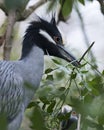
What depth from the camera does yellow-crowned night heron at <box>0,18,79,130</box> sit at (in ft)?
5.50

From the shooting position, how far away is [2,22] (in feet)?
8.66

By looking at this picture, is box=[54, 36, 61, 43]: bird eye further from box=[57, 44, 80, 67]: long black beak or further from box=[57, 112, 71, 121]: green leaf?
box=[57, 112, 71, 121]: green leaf

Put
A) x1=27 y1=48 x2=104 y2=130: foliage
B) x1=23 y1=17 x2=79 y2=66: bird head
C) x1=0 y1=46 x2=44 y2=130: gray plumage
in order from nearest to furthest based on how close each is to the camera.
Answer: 1. x1=27 y1=48 x2=104 y2=130: foliage
2. x1=0 y1=46 x2=44 y2=130: gray plumage
3. x1=23 y1=17 x2=79 y2=66: bird head

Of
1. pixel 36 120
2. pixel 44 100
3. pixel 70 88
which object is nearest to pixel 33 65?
pixel 44 100

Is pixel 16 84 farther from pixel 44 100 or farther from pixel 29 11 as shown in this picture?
pixel 29 11

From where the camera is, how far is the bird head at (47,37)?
191cm

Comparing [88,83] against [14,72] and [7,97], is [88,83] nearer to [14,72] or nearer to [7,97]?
[7,97]

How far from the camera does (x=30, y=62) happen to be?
6.20ft

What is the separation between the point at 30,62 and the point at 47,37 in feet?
0.51

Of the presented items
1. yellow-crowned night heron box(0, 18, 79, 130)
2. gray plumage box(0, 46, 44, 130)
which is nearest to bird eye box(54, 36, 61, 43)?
yellow-crowned night heron box(0, 18, 79, 130)

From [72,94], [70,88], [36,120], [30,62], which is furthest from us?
[30,62]

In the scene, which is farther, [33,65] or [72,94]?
[33,65]

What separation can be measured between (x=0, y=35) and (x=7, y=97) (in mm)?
734

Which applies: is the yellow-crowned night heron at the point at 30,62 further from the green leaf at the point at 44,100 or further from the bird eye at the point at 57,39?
the green leaf at the point at 44,100
